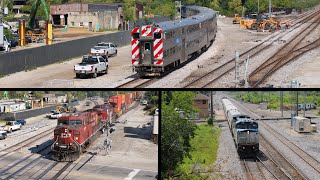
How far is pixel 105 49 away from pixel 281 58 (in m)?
5.29

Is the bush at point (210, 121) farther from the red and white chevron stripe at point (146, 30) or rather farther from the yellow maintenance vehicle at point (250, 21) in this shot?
the yellow maintenance vehicle at point (250, 21)

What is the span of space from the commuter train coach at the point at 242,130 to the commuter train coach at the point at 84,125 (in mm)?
1289

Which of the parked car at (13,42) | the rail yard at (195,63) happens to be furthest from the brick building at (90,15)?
the parked car at (13,42)

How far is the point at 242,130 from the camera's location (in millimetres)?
9375

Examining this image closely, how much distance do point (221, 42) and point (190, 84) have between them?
8317mm

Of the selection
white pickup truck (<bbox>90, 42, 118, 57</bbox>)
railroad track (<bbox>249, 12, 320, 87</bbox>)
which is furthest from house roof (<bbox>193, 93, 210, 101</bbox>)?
white pickup truck (<bbox>90, 42, 118, 57</bbox>)

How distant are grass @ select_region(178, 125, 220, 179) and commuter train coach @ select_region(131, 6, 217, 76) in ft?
20.3

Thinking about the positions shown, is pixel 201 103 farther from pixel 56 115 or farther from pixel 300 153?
pixel 56 115

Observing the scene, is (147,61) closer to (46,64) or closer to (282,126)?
(46,64)

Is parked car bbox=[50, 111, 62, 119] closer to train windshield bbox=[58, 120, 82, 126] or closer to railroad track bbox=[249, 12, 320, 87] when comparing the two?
train windshield bbox=[58, 120, 82, 126]

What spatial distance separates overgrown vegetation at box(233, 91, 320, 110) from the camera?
930 cm

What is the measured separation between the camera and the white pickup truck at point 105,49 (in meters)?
21.0

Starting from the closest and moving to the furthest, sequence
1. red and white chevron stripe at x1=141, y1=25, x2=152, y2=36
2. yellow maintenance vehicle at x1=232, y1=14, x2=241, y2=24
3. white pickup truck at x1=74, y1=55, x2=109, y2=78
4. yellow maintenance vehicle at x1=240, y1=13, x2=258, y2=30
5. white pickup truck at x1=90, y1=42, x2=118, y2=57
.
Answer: red and white chevron stripe at x1=141, y1=25, x2=152, y2=36 < white pickup truck at x1=74, y1=55, x2=109, y2=78 < white pickup truck at x1=90, y1=42, x2=118, y2=57 < yellow maintenance vehicle at x1=232, y1=14, x2=241, y2=24 < yellow maintenance vehicle at x1=240, y1=13, x2=258, y2=30

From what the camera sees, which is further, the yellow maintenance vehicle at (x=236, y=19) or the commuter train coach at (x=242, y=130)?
the yellow maintenance vehicle at (x=236, y=19)
